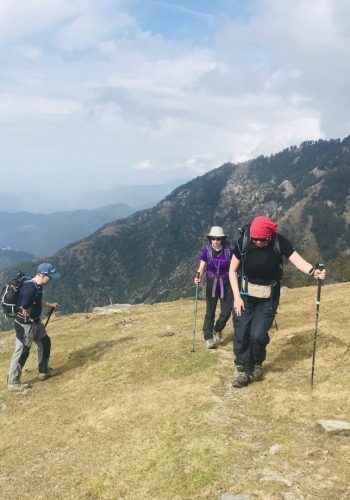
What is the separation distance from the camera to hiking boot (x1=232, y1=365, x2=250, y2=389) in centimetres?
1171

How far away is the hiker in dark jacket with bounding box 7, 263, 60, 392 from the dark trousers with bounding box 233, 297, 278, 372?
6.10 m

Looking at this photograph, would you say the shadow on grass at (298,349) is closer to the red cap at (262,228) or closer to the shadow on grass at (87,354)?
the red cap at (262,228)

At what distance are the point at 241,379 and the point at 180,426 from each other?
2541 millimetres

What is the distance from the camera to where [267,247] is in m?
10.6

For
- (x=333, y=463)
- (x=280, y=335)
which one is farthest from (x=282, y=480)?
(x=280, y=335)

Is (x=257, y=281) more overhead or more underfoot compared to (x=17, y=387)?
more overhead

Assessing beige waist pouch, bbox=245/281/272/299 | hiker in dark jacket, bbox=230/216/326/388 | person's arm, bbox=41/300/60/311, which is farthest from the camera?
person's arm, bbox=41/300/60/311

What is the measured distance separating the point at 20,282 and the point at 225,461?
8.78 metres

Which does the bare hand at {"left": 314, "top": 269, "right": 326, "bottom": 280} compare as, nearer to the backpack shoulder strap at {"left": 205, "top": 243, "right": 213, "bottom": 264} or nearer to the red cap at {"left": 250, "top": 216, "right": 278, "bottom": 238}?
the red cap at {"left": 250, "top": 216, "right": 278, "bottom": 238}

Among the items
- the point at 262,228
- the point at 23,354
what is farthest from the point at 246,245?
the point at 23,354

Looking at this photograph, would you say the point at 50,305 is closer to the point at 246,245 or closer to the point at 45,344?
the point at 45,344

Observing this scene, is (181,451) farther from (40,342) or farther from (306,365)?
(40,342)

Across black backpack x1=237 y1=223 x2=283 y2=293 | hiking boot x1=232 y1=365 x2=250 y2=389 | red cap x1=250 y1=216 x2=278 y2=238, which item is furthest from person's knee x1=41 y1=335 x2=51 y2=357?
red cap x1=250 y1=216 x2=278 y2=238

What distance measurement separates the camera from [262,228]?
33.4 ft
